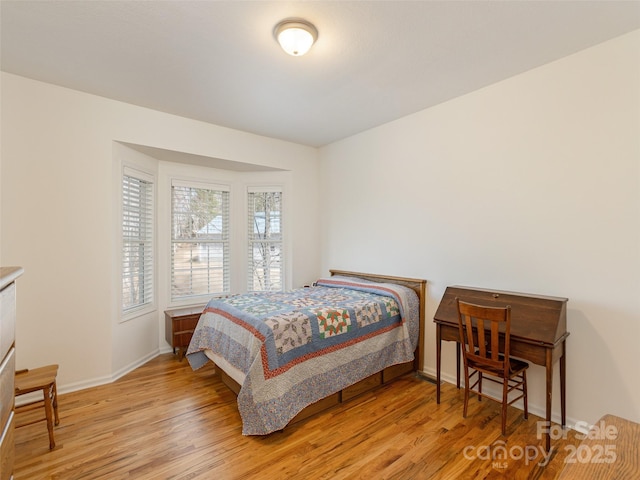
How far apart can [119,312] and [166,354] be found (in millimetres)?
917

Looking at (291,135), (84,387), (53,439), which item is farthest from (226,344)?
(291,135)

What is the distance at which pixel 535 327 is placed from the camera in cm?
210

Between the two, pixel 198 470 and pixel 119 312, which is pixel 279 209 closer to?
pixel 119 312

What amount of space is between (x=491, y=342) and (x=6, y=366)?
264cm

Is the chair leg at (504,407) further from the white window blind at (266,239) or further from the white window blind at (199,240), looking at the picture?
the white window blind at (199,240)

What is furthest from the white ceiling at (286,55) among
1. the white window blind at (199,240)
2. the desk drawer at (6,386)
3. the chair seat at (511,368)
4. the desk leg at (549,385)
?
the chair seat at (511,368)

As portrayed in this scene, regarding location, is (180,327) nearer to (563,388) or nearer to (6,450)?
(6,450)

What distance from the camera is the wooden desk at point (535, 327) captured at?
2.03m

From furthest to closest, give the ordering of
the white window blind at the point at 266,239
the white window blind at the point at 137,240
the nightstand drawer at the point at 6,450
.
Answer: the white window blind at the point at 266,239, the white window blind at the point at 137,240, the nightstand drawer at the point at 6,450

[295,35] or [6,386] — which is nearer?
[6,386]

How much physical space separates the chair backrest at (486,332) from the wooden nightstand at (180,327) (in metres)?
2.88

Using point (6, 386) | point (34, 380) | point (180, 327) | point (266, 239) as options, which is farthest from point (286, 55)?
point (180, 327)

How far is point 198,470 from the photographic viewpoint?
1845 millimetres

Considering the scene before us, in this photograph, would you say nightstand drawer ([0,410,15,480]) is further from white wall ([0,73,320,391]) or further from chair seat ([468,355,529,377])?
chair seat ([468,355,529,377])
